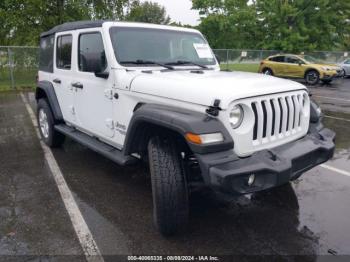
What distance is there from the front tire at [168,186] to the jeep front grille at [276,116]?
721 mm

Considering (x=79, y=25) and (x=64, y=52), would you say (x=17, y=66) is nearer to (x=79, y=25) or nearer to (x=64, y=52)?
(x=64, y=52)

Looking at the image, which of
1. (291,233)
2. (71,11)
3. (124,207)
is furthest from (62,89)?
(71,11)

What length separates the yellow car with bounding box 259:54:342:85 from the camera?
17422mm

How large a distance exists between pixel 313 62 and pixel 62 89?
1651 cm

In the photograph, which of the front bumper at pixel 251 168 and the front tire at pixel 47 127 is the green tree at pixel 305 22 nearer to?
the front tire at pixel 47 127

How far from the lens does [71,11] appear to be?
53.1 feet

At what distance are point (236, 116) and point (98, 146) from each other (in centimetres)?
200

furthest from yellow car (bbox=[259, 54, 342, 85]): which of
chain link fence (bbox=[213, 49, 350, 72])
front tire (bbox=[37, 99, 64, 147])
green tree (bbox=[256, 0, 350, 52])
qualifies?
front tire (bbox=[37, 99, 64, 147])

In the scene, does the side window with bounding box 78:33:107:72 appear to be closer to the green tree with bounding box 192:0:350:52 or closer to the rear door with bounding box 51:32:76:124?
the rear door with bounding box 51:32:76:124

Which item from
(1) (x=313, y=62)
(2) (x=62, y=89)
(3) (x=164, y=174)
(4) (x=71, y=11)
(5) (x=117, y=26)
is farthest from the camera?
(1) (x=313, y=62)

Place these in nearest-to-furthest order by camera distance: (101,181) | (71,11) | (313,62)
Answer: (101,181) < (71,11) < (313,62)

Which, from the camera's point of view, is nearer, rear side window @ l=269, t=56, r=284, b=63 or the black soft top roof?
the black soft top roof

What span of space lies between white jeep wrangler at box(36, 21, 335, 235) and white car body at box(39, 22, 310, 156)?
0.4 inches

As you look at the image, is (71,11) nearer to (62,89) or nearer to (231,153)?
(62,89)
